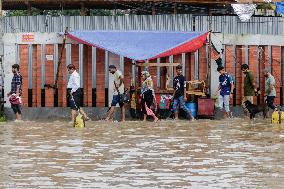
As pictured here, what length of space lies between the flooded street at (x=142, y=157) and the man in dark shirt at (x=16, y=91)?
2783 millimetres

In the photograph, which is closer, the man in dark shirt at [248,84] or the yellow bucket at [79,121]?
the yellow bucket at [79,121]

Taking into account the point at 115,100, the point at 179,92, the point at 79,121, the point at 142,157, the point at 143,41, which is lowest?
the point at 142,157

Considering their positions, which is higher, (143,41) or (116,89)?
(143,41)

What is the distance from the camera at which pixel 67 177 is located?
1065 centimetres

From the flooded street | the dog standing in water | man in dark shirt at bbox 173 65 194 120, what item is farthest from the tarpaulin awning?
the flooded street

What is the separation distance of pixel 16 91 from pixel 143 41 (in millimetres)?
3730

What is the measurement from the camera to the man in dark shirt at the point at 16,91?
23.2 metres

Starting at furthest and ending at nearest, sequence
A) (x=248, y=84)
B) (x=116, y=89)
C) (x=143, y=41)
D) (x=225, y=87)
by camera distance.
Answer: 1. (x=248, y=84)
2. (x=143, y=41)
3. (x=225, y=87)
4. (x=116, y=89)

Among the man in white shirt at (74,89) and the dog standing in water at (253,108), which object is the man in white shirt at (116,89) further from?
the dog standing in water at (253,108)

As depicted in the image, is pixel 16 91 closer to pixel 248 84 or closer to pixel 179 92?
pixel 179 92

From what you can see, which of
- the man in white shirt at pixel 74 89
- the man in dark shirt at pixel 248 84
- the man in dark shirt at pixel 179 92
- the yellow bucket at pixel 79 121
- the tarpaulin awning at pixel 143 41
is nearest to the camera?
the yellow bucket at pixel 79 121

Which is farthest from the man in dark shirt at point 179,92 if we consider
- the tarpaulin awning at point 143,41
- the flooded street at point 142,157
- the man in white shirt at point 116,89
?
the flooded street at point 142,157

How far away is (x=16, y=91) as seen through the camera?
23375mm

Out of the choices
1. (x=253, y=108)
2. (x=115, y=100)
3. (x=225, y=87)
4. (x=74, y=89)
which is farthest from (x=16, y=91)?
(x=253, y=108)
